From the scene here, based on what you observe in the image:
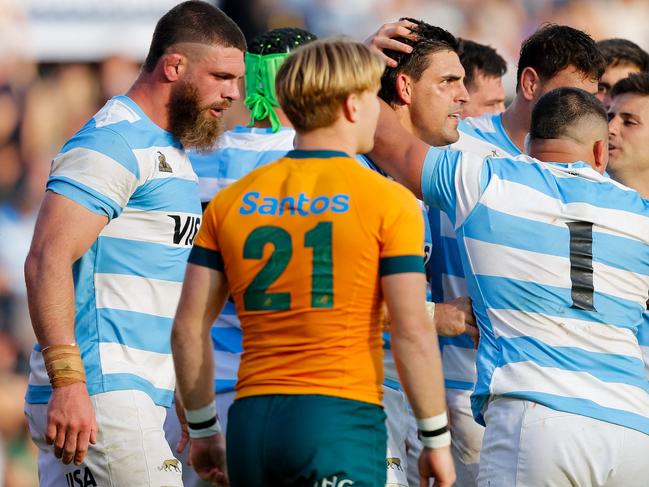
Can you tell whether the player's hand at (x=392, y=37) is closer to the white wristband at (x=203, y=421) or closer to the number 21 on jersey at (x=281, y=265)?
the number 21 on jersey at (x=281, y=265)

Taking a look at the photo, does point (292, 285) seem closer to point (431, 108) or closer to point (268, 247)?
point (268, 247)

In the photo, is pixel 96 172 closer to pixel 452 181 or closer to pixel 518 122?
pixel 452 181

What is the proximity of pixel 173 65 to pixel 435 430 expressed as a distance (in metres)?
2.22

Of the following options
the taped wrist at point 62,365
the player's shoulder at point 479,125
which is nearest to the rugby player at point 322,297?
the taped wrist at point 62,365

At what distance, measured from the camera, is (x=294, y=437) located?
3.51m

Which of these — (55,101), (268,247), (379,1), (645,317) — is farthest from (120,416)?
(379,1)

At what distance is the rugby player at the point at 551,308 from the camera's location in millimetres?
4598

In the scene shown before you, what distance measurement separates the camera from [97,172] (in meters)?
4.56

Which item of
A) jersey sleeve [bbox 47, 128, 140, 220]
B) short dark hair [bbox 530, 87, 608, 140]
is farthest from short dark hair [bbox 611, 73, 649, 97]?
jersey sleeve [bbox 47, 128, 140, 220]

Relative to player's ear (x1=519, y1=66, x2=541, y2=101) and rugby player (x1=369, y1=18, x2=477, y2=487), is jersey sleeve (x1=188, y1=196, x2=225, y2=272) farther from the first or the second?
player's ear (x1=519, y1=66, x2=541, y2=101)

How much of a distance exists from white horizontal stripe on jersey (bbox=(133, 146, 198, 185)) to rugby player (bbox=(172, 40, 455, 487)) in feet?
3.62

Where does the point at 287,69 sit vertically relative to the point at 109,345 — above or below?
above

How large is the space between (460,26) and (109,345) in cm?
687

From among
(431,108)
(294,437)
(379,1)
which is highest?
(379,1)
